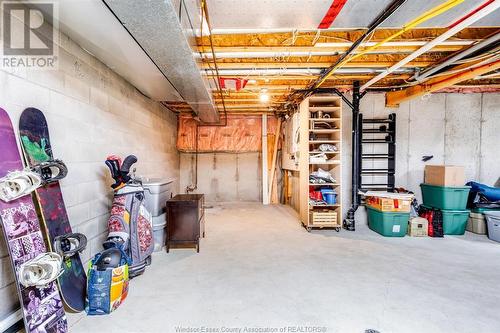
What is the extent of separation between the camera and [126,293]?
6.70ft

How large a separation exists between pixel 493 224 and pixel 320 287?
3.53 m

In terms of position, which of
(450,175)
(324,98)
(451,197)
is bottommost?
(451,197)

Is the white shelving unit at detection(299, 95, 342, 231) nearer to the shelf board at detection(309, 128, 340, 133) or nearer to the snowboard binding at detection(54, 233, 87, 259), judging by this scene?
the shelf board at detection(309, 128, 340, 133)

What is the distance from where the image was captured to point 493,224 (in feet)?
12.0

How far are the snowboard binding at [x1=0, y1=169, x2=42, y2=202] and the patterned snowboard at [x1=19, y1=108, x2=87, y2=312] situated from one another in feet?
0.78

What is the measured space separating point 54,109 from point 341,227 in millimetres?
4291

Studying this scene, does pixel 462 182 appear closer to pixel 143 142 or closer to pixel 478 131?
pixel 478 131

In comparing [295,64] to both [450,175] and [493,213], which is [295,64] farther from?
[493,213]

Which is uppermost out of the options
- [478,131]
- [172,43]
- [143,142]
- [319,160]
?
[172,43]

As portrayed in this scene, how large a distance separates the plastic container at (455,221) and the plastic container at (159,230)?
14.8 feet

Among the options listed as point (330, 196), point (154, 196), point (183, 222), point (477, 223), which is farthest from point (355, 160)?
point (154, 196)

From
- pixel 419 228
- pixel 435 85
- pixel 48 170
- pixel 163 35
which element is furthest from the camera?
pixel 419 228

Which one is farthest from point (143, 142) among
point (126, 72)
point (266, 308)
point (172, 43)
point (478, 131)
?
point (478, 131)

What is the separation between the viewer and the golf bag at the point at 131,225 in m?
2.33
